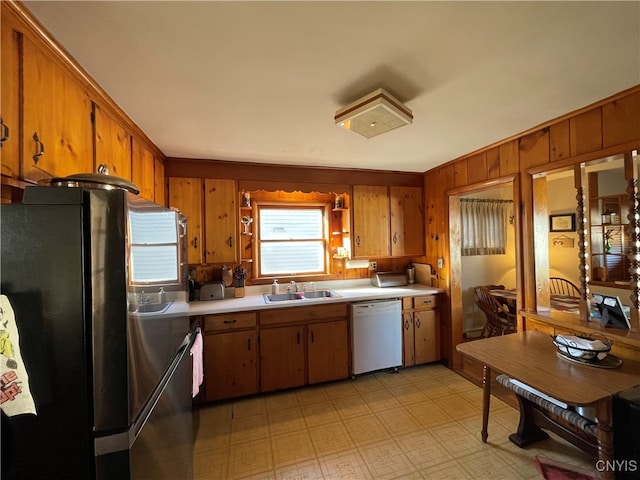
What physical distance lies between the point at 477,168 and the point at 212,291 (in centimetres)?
299

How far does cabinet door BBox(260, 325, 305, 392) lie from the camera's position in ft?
8.55

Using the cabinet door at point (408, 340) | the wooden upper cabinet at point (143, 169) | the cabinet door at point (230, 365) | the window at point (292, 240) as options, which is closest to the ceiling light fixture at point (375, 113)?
A: the wooden upper cabinet at point (143, 169)

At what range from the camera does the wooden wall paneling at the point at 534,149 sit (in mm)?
2117

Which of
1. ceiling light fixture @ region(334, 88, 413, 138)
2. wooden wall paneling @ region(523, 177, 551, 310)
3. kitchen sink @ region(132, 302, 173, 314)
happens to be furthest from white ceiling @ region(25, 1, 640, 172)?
kitchen sink @ region(132, 302, 173, 314)

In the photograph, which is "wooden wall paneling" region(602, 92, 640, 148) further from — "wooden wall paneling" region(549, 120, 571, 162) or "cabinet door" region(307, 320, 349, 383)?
"cabinet door" region(307, 320, 349, 383)

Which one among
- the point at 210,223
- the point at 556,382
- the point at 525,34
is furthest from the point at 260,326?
the point at 525,34

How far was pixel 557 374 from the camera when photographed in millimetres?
1463

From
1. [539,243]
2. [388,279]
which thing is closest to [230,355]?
[388,279]

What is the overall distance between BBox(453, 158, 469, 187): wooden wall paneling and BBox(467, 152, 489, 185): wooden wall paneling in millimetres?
42

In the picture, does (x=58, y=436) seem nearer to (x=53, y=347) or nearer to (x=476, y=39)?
(x=53, y=347)

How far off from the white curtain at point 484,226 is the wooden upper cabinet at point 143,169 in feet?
13.3

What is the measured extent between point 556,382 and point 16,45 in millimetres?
2773

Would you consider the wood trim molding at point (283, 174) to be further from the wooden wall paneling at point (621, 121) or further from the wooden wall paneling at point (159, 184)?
the wooden wall paneling at point (621, 121)

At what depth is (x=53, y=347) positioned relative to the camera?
785 millimetres
